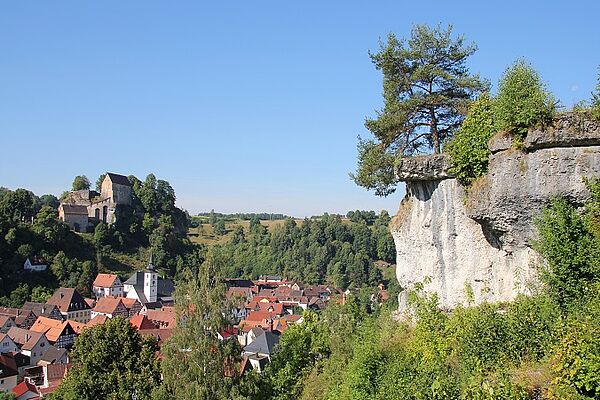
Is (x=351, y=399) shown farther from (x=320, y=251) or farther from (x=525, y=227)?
(x=320, y=251)

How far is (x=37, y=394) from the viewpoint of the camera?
35.6 meters

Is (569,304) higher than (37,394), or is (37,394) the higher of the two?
(569,304)

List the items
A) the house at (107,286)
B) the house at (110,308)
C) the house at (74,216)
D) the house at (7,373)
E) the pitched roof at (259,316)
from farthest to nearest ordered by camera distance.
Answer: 1. the house at (74,216)
2. the house at (107,286)
3. the pitched roof at (259,316)
4. the house at (110,308)
5. the house at (7,373)

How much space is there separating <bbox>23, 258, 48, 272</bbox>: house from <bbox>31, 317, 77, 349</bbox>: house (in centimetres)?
2170

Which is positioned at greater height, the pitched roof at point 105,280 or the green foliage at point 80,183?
the green foliage at point 80,183

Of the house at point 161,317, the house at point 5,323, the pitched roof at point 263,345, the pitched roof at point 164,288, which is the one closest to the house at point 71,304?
the house at point 5,323

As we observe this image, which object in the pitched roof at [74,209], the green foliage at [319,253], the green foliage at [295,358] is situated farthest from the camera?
the green foliage at [319,253]

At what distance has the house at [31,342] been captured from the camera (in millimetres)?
Result: 47281

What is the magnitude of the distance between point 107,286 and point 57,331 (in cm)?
2487

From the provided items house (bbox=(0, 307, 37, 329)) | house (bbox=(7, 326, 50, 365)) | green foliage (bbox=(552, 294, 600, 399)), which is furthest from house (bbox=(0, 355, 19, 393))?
green foliage (bbox=(552, 294, 600, 399))

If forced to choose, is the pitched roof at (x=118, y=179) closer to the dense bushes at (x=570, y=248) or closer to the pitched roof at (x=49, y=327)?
the pitched roof at (x=49, y=327)

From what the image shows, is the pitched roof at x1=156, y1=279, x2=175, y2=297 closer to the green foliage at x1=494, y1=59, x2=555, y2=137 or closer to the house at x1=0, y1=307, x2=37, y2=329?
the house at x1=0, y1=307, x2=37, y2=329

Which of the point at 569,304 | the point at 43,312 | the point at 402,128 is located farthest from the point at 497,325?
the point at 43,312

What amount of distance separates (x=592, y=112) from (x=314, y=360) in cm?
1502
